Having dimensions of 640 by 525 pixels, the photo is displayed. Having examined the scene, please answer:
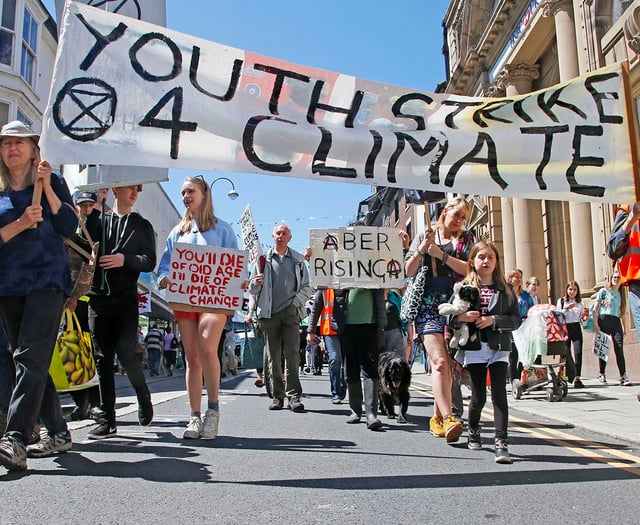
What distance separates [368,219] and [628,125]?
71.5 m

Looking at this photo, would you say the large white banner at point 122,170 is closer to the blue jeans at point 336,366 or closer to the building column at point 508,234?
the blue jeans at point 336,366

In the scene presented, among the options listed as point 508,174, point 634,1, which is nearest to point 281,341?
point 508,174

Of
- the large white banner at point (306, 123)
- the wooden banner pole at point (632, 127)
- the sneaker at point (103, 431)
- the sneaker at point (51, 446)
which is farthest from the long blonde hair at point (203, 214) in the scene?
the wooden banner pole at point (632, 127)

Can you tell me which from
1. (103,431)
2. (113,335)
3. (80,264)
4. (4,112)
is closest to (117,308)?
(113,335)

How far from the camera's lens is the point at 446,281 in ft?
19.0

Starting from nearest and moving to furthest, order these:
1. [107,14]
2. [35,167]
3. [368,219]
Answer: [35,167], [107,14], [368,219]

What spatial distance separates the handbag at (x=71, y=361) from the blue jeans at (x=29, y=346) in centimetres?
116

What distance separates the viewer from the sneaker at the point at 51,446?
4.23 metres

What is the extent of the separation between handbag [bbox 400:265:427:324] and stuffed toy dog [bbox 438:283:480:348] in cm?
67

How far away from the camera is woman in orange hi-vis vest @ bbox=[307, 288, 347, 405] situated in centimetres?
878

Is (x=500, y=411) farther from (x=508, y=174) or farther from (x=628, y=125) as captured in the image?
(x=628, y=125)

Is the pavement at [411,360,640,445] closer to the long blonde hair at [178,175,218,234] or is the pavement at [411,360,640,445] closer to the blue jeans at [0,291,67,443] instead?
the long blonde hair at [178,175,218,234]

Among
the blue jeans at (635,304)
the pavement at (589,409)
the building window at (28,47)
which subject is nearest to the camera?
the blue jeans at (635,304)

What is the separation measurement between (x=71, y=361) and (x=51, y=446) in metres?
1.23
